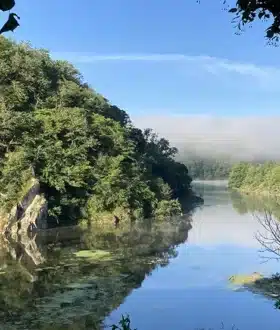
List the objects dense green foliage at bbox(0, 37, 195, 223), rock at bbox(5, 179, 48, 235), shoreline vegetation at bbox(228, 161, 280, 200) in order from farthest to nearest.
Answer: shoreline vegetation at bbox(228, 161, 280, 200)
dense green foliage at bbox(0, 37, 195, 223)
rock at bbox(5, 179, 48, 235)

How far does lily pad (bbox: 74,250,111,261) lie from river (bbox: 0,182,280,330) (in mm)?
62

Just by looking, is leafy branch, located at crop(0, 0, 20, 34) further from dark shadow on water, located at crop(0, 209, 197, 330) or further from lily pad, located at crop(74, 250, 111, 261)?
lily pad, located at crop(74, 250, 111, 261)

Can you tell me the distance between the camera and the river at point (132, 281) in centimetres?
1720

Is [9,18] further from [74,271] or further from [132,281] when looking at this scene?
[74,271]

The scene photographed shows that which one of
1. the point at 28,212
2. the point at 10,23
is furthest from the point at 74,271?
the point at 10,23

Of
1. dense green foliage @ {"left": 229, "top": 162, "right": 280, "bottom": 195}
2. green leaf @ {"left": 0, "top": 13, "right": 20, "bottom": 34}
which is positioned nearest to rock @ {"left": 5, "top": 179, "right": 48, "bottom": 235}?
green leaf @ {"left": 0, "top": 13, "right": 20, "bottom": 34}

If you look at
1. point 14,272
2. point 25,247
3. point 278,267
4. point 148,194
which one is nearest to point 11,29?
point 14,272

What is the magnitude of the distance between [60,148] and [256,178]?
310ft

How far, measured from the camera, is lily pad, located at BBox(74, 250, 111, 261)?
95.1 ft

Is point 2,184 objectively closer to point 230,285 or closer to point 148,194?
point 148,194

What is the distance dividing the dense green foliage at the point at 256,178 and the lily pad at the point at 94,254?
78.0m

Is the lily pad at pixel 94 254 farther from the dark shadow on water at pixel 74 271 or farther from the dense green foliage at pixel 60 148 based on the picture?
the dense green foliage at pixel 60 148

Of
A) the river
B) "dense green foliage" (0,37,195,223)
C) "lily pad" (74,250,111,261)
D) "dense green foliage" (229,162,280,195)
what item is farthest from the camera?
"dense green foliage" (229,162,280,195)

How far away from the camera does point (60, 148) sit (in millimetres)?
45125
